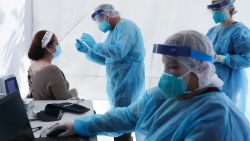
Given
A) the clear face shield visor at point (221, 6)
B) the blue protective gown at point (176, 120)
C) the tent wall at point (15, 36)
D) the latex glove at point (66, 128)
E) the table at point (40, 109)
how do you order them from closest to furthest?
the blue protective gown at point (176, 120)
the latex glove at point (66, 128)
the table at point (40, 109)
the clear face shield visor at point (221, 6)
the tent wall at point (15, 36)

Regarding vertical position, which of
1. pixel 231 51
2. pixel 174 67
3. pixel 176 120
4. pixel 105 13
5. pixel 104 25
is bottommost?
pixel 176 120

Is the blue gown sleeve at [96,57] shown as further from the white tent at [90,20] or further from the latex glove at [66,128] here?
the latex glove at [66,128]

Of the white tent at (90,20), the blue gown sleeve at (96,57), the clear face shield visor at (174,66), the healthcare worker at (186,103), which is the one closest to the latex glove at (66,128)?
the healthcare worker at (186,103)

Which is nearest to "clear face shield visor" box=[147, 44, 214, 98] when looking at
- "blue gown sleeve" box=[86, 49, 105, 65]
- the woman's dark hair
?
the woman's dark hair

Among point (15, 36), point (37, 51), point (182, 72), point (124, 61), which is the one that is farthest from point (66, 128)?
point (15, 36)

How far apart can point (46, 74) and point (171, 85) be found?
3.38 ft

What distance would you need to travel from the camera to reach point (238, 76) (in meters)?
2.33

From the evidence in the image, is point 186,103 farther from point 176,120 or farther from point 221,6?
point 221,6

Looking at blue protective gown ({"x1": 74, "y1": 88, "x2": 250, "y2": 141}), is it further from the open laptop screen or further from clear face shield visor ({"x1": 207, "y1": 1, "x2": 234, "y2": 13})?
clear face shield visor ({"x1": 207, "y1": 1, "x2": 234, "y2": 13})

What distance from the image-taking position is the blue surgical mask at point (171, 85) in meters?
1.19

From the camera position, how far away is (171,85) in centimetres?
120

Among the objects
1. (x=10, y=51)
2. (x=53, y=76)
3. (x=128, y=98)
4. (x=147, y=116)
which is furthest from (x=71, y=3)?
(x=147, y=116)

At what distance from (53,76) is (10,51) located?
1212 millimetres

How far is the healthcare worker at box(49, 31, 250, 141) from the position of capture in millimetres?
1073
